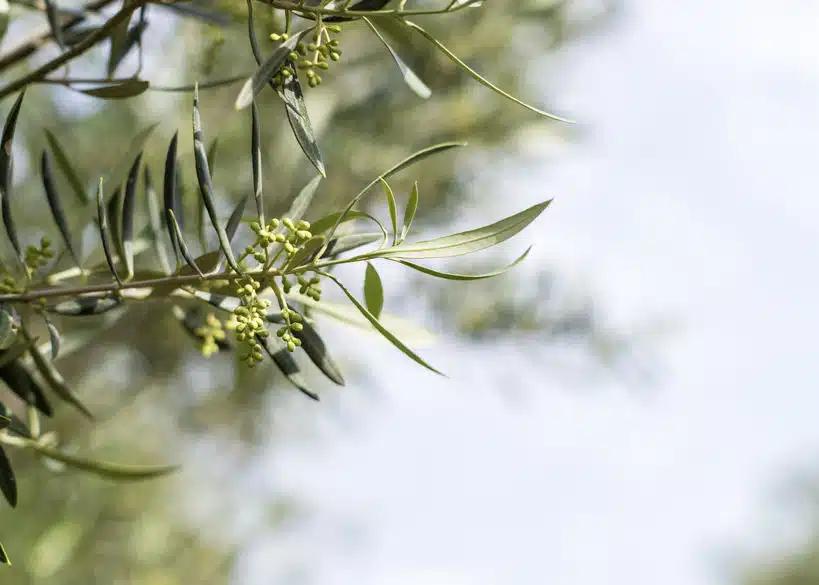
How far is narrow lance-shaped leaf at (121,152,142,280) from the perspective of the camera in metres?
0.44

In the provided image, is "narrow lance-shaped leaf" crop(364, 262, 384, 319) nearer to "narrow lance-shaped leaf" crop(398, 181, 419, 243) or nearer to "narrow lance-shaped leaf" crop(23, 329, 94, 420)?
"narrow lance-shaped leaf" crop(398, 181, 419, 243)

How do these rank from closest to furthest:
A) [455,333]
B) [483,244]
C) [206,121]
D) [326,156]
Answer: [483,244] → [455,333] → [326,156] → [206,121]

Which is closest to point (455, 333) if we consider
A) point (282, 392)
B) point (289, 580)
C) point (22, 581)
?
point (282, 392)

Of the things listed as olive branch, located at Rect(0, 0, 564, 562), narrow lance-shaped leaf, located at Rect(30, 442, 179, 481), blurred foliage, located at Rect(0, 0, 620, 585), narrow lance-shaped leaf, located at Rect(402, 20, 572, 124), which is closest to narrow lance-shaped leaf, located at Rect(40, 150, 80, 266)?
olive branch, located at Rect(0, 0, 564, 562)

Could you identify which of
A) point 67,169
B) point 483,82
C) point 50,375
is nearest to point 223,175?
point 67,169

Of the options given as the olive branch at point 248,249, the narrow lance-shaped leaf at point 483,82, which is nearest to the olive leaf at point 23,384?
the olive branch at point 248,249

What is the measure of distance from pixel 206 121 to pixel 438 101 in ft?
1.45

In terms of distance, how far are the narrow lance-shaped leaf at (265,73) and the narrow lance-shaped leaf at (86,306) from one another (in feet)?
0.40

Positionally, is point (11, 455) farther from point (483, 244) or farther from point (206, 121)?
point (483, 244)

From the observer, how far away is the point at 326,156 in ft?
4.40

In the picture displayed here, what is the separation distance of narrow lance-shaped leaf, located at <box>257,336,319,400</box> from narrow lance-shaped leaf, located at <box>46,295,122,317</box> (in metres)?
0.08

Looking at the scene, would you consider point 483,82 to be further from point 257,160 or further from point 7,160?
point 7,160

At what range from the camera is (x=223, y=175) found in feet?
4.42

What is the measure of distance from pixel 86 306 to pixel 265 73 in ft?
0.48
